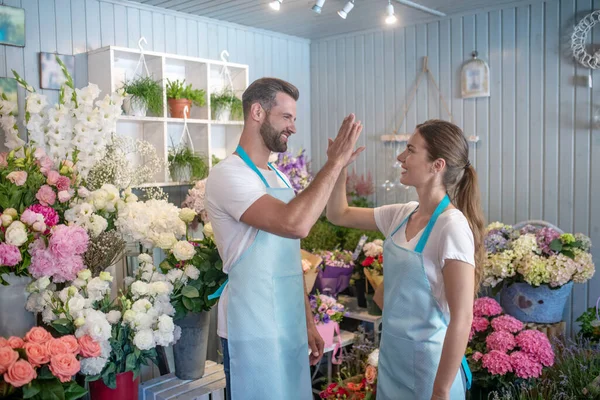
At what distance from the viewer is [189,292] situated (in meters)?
2.33

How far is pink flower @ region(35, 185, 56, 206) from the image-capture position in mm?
2143

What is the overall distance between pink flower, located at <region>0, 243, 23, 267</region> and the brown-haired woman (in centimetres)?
125

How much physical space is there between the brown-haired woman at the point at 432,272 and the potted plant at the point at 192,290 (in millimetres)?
751

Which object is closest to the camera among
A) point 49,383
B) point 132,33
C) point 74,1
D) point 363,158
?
point 49,383

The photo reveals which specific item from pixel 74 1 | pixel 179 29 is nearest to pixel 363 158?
pixel 179 29

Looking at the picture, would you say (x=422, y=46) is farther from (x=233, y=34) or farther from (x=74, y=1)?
(x=74, y=1)

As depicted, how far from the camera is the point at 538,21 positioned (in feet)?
12.2

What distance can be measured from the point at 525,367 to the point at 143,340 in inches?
64.4

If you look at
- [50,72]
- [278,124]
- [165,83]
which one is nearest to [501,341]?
[278,124]

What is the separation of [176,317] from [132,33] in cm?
207

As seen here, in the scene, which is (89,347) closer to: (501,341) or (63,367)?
(63,367)

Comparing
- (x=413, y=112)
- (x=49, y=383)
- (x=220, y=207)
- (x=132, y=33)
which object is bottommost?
(x=49, y=383)

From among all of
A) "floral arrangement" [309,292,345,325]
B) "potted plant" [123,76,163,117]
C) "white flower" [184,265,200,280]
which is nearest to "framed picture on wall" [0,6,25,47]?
"potted plant" [123,76,163,117]

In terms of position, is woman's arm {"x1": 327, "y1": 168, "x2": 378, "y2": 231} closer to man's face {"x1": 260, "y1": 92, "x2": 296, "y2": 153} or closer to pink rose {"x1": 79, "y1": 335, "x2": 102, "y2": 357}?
man's face {"x1": 260, "y1": 92, "x2": 296, "y2": 153}
